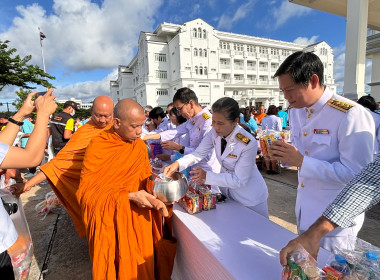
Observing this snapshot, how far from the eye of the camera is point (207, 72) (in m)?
35.4

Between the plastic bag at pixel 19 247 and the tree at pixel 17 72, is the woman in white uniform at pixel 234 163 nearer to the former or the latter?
the plastic bag at pixel 19 247

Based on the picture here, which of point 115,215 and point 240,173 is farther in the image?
point 240,173

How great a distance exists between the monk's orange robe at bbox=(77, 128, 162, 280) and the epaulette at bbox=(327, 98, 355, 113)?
4.99 ft

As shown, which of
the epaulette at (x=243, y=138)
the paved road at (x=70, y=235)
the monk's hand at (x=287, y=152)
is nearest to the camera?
the monk's hand at (x=287, y=152)

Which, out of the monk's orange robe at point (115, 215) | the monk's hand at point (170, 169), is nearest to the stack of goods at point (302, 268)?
the monk's orange robe at point (115, 215)

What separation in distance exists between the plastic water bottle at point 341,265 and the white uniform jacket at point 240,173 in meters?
0.97

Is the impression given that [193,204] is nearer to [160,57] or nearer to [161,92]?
[161,92]

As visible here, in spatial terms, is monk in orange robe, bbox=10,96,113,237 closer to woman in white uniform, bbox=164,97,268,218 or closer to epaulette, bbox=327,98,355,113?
woman in white uniform, bbox=164,97,268,218

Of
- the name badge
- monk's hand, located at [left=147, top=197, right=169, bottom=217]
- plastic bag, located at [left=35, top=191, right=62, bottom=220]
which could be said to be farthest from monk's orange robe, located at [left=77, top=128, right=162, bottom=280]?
plastic bag, located at [left=35, top=191, right=62, bottom=220]

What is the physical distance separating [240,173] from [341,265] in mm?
1030

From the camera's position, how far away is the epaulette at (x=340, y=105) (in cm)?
129

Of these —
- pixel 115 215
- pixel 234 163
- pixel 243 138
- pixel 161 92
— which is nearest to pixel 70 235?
pixel 115 215

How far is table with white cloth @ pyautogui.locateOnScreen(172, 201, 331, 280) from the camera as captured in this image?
3.75 ft

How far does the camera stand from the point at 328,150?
136cm
